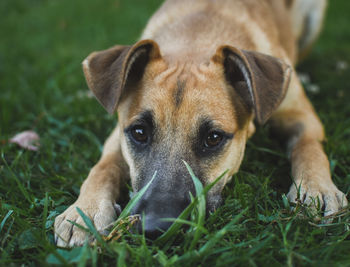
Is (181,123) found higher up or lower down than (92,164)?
higher up

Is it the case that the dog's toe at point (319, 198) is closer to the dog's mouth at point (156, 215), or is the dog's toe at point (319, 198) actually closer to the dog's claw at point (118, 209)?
the dog's mouth at point (156, 215)

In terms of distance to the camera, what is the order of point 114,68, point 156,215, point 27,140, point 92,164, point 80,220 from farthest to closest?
point 27,140, point 92,164, point 114,68, point 80,220, point 156,215

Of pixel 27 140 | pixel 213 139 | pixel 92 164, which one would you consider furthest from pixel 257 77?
pixel 27 140

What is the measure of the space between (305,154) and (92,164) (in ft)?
6.49

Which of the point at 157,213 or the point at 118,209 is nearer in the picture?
the point at 157,213

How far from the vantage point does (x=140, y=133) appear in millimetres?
2984

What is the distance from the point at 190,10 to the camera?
422 cm

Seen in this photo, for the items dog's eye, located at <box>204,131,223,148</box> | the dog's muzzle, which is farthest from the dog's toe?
the dog's muzzle

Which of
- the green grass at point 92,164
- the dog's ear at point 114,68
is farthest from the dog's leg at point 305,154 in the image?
the dog's ear at point 114,68

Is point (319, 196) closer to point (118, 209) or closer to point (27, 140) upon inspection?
point (118, 209)

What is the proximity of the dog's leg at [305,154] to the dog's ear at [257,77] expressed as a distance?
1.97 feet

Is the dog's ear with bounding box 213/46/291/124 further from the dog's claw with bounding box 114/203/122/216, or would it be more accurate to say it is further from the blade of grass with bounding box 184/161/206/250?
the dog's claw with bounding box 114/203/122/216

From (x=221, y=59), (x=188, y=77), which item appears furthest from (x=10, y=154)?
(x=221, y=59)

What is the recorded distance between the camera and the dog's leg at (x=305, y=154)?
9.33 feet
